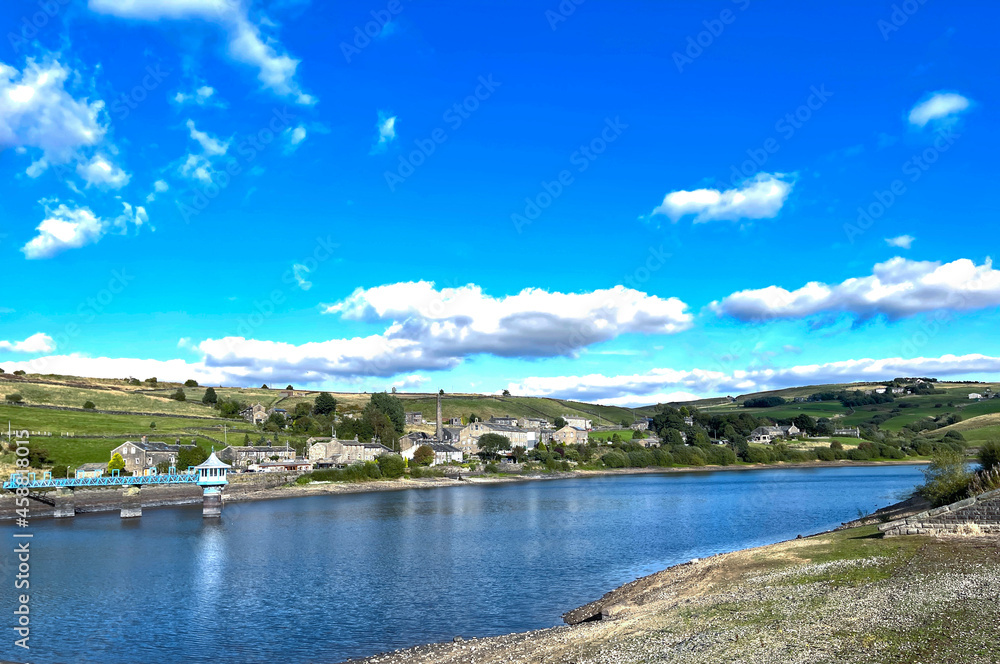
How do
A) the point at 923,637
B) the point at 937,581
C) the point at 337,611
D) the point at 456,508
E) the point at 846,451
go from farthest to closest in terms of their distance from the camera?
the point at 846,451
the point at 456,508
the point at 337,611
the point at 937,581
the point at 923,637

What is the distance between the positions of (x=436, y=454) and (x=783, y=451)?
320 feet

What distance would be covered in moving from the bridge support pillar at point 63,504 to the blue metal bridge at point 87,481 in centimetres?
128

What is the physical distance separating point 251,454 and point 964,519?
118503 mm

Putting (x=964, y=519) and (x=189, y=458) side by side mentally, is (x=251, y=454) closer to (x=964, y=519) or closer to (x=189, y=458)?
(x=189, y=458)

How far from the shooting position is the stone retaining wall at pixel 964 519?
31453 millimetres

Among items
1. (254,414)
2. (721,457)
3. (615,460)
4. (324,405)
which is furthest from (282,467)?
(721,457)

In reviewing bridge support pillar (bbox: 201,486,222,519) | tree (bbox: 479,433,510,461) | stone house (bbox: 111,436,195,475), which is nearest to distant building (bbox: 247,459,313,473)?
stone house (bbox: 111,436,195,475)

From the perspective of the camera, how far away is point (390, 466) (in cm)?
13138

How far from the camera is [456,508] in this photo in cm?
8725

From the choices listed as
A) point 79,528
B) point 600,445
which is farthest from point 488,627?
point 600,445

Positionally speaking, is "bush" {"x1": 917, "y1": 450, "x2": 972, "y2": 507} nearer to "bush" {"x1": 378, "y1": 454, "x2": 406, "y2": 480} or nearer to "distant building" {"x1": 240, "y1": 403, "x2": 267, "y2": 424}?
"bush" {"x1": 378, "y1": 454, "x2": 406, "y2": 480}

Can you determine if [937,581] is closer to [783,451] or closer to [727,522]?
[727,522]

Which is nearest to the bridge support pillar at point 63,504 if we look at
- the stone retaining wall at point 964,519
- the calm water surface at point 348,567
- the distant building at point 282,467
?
the calm water surface at point 348,567

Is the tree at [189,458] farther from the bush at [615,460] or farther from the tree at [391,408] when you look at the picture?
the bush at [615,460]
